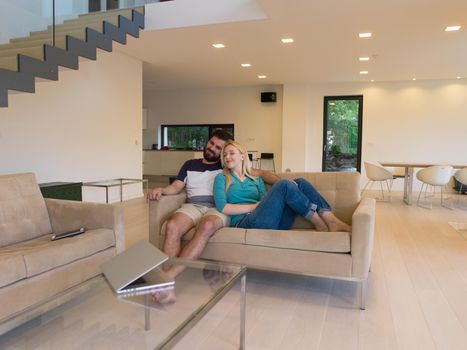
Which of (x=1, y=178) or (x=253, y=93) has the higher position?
(x=253, y=93)

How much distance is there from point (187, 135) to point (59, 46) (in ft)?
21.3

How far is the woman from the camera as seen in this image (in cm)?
246

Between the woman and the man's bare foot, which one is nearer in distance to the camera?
the man's bare foot

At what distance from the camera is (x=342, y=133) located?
916 centimetres

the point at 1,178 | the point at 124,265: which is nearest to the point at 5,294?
the point at 124,265

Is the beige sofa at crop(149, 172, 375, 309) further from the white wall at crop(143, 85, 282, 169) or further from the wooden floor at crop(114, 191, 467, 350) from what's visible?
the white wall at crop(143, 85, 282, 169)

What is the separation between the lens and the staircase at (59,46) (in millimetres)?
3496

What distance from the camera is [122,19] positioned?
4676 millimetres

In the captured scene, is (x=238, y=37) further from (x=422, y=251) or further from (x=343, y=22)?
(x=422, y=251)

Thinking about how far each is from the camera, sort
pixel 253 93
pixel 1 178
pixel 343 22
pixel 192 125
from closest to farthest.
A: 1. pixel 1 178
2. pixel 343 22
3. pixel 253 93
4. pixel 192 125

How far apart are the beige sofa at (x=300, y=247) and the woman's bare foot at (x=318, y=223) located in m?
0.11

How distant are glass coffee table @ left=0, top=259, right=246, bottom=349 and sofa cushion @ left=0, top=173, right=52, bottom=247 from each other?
1.02 meters

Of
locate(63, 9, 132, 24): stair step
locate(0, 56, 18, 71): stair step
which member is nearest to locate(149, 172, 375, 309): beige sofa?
locate(0, 56, 18, 71): stair step

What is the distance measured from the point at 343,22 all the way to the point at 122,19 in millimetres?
2778
